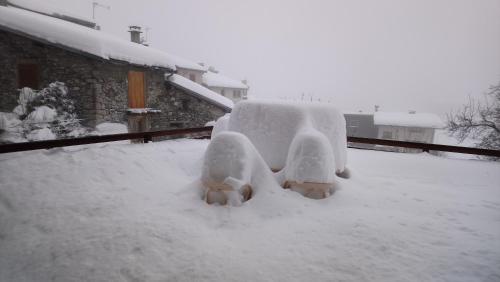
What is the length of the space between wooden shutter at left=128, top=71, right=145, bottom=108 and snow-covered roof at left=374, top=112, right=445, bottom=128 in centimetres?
2688

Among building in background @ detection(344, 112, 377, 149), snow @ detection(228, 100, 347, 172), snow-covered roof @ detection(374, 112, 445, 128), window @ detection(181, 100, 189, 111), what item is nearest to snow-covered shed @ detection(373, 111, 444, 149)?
snow-covered roof @ detection(374, 112, 445, 128)

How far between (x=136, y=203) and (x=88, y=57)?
12.8 metres

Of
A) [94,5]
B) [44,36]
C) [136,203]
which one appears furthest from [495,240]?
[94,5]

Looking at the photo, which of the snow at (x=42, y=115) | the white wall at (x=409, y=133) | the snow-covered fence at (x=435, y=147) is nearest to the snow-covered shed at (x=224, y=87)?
the white wall at (x=409, y=133)

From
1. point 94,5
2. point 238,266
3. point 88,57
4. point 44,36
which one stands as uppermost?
point 94,5

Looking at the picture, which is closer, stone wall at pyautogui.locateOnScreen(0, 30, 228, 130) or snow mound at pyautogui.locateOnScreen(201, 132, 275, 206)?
snow mound at pyautogui.locateOnScreen(201, 132, 275, 206)

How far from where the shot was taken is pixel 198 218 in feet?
11.2

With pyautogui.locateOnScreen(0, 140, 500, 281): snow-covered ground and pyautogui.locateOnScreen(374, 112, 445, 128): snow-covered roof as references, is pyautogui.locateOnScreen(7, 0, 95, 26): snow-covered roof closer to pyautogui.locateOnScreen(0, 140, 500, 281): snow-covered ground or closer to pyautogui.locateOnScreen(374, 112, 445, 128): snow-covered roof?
pyautogui.locateOnScreen(0, 140, 500, 281): snow-covered ground

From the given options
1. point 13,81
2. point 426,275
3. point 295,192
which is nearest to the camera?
point 426,275

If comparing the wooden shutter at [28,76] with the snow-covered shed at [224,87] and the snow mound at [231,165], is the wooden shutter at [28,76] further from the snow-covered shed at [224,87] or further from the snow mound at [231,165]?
the snow-covered shed at [224,87]

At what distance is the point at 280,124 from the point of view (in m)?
4.82

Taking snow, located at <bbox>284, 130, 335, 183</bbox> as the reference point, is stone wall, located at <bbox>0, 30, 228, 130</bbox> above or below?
above

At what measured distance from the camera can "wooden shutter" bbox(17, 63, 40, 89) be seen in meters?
12.5

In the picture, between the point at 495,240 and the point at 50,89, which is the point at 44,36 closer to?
the point at 50,89
